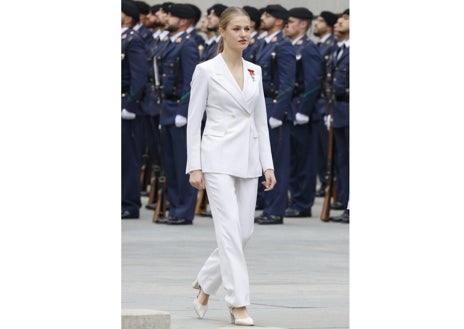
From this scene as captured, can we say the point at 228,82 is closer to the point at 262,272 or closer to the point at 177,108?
the point at 262,272

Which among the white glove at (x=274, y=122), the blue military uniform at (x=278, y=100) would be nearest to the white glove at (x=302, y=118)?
the blue military uniform at (x=278, y=100)

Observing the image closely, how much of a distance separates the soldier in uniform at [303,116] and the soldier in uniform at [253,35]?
431mm

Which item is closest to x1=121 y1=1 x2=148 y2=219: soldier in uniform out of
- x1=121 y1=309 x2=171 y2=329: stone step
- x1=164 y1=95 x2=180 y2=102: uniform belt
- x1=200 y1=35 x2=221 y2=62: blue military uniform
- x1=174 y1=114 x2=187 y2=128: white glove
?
x1=164 y1=95 x2=180 y2=102: uniform belt

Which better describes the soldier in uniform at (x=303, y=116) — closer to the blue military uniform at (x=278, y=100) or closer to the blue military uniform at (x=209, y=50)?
the blue military uniform at (x=278, y=100)

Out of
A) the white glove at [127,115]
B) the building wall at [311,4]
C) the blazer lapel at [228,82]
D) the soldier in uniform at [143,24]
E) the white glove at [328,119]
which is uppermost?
the building wall at [311,4]

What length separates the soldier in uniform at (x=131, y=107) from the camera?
54.3ft

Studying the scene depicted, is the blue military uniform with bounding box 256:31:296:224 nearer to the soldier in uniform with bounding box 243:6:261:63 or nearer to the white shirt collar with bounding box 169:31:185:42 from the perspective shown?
the soldier in uniform with bounding box 243:6:261:63

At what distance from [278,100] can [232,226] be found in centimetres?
736

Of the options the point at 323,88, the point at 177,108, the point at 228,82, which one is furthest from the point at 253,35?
the point at 228,82

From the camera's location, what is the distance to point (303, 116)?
1750cm

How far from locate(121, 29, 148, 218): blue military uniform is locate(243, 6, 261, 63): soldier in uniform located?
1.10 meters
